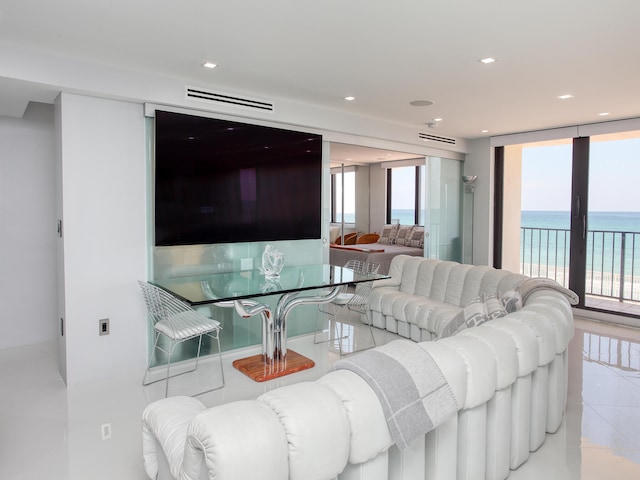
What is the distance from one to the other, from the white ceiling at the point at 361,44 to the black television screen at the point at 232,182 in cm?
44

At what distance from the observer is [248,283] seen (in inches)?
138

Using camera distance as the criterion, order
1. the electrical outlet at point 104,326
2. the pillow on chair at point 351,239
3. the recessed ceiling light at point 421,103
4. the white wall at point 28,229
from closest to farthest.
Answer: the electrical outlet at point 104,326 < the white wall at point 28,229 < the recessed ceiling light at point 421,103 < the pillow on chair at point 351,239

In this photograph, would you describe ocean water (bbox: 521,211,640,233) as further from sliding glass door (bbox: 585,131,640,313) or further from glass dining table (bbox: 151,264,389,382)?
glass dining table (bbox: 151,264,389,382)

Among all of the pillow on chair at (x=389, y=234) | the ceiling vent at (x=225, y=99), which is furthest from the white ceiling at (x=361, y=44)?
the pillow on chair at (x=389, y=234)

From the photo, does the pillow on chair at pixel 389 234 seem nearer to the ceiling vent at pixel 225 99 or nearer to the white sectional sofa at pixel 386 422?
the ceiling vent at pixel 225 99

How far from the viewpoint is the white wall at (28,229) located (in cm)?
422

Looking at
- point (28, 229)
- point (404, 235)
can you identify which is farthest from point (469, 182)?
point (28, 229)

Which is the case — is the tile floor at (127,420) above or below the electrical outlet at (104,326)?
below

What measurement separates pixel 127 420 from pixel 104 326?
0.99 metres

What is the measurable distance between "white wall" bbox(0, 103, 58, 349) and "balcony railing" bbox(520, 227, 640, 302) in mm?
6566

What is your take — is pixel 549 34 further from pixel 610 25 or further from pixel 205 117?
pixel 205 117

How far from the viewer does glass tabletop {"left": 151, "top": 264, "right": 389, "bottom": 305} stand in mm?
3039

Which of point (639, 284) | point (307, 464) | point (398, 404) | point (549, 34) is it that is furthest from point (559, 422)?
point (639, 284)

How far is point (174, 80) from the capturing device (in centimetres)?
363
